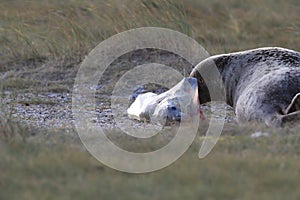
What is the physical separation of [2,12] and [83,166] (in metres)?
11.0

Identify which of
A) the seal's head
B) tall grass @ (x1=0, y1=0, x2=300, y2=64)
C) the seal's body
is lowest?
tall grass @ (x1=0, y1=0, x2=300, y2=64)

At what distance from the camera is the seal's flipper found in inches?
231

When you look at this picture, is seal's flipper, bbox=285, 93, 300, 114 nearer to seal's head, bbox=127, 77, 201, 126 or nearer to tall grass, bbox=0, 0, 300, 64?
seal's head, bbox=127, 77, 201, 126

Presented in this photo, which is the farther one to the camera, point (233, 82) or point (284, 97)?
point (233, 82)

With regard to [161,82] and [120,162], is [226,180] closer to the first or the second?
[120,162]

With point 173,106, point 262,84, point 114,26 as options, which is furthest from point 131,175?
point 114,26

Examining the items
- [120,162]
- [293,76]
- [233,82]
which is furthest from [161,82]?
[120,162]

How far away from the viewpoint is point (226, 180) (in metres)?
3.98

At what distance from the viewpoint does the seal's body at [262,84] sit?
20.2 ft

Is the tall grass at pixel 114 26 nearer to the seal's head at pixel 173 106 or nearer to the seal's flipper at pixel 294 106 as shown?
the seal's head at pixel 173 106

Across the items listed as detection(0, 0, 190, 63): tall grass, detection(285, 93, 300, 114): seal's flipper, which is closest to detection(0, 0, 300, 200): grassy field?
detection(0, 0, 190, 63): tall grass

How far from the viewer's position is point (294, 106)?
595 cm

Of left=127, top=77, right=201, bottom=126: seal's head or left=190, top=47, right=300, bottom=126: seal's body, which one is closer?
left=190, top=47, right=300, bottom=126: seal's body

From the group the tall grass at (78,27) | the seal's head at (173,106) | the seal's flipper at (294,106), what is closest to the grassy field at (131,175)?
the tall grass at (78,27)
